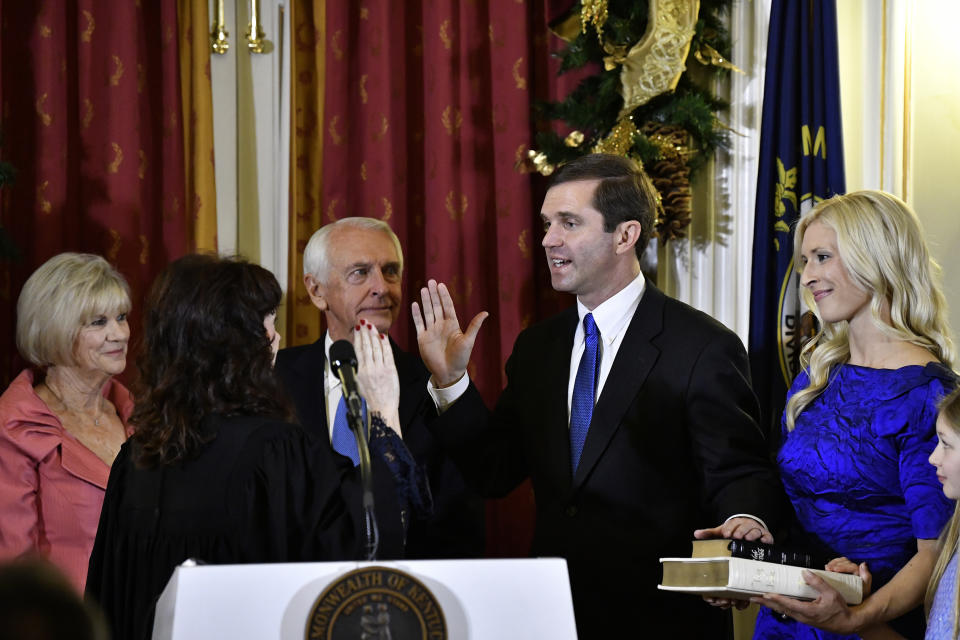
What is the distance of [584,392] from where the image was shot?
123 inches

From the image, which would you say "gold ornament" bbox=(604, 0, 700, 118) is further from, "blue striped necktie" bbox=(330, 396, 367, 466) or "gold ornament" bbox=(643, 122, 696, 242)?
"blue striped necktie" bbox=(330, 396, 367, 466)

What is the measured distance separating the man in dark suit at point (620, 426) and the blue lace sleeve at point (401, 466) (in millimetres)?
601

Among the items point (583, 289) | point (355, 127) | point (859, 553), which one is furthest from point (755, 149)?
point (859, 553)

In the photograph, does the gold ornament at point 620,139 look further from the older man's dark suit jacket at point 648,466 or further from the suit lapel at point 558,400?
the older man's dark suit jacket at point 648,466

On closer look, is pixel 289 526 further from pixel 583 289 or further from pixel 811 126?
pixel 811 126

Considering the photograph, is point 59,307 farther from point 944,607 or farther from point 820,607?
point 944,607

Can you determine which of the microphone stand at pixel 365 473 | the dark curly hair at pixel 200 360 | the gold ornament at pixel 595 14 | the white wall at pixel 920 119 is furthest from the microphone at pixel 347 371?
the white wall at pixel 920 119

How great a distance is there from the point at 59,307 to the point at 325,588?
7.64ft

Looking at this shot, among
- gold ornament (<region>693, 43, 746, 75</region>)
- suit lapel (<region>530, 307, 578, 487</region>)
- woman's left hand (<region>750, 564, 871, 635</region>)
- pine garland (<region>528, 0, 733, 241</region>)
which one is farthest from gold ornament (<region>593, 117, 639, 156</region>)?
woman's left hand (<region>750, 564, 871, 635</region>)

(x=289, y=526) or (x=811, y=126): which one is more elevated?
(x=811, y=126)

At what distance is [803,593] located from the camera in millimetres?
2363

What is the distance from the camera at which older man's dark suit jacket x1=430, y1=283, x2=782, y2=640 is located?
116 inches

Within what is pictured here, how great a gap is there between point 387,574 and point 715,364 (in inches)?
62.6

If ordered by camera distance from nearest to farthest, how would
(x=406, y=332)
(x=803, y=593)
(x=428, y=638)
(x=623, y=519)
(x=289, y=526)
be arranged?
(x=428, y=638)
(x=289, y=526)
(x=803, y=593)
(x=623, y=519)
(x=406, y=332)
